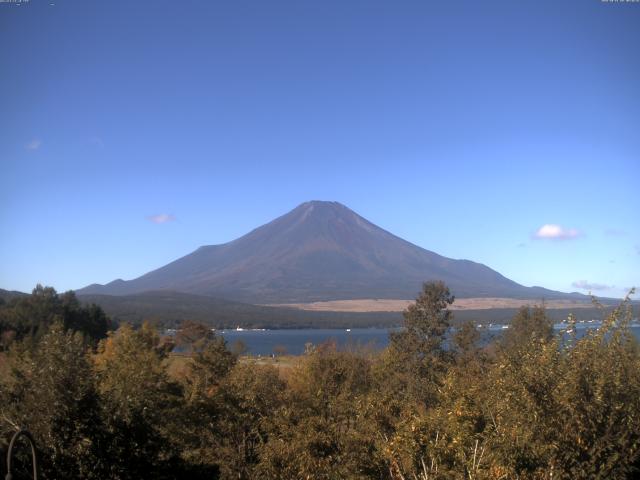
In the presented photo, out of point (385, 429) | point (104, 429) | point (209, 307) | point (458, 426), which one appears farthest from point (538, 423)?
point (209, 307)

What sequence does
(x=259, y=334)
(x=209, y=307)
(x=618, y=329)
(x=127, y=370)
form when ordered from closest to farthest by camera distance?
(x=618, y=329) < (x=127, y=370) < (x=259, y=334) < (x=209, y=307)

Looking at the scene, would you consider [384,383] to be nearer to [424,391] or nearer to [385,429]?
[424,391]

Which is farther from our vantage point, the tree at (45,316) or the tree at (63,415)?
the tree at (45,316)

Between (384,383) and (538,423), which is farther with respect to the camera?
(384,383)

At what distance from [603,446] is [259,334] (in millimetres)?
145204

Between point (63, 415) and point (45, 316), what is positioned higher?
point (45, 316)

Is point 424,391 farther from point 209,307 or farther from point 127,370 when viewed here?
point 209,307

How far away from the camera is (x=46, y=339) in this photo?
15.0 m

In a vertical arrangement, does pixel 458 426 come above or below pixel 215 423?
above

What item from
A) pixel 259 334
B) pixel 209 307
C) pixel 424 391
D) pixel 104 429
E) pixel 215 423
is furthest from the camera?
pixel 209 307

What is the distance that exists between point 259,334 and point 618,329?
144m

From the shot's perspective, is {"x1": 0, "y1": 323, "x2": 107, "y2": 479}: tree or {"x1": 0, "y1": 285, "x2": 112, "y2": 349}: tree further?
{"x1": 0, "y1": 285, "x2": 112, "y2": 349}: tree

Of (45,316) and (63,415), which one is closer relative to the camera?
(63,415)

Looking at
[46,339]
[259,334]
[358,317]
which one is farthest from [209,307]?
[46,339]
